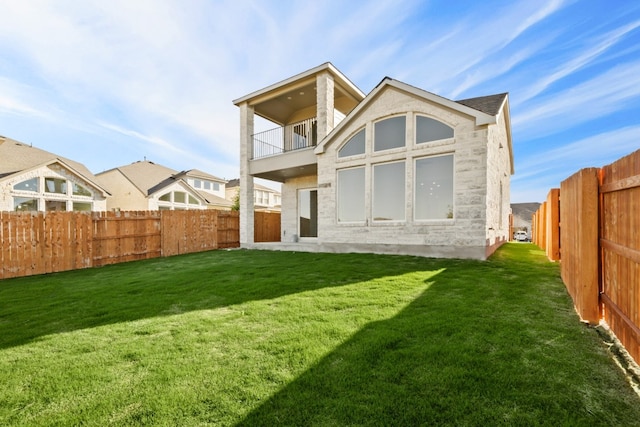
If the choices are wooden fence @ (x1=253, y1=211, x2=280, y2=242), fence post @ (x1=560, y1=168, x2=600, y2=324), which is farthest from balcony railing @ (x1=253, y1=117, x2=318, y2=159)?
fence post @ (x1=560, y1=168, x2=600, y2=324)

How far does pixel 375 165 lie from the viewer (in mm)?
10039

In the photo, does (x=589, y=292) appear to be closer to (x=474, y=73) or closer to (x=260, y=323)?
(x=260, y=323)

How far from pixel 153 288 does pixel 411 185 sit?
7824 millimetres

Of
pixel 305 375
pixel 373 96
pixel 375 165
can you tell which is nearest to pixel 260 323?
pixel 305 375

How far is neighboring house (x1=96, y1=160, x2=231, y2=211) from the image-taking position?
25.7 m

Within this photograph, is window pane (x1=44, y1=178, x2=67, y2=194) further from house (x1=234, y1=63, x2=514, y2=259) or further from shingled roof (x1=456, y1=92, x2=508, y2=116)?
shingled roof (x1=456, y1=92, x2=508, y2=116)

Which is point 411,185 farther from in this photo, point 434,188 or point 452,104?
point 452,104

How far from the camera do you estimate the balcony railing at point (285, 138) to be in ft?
46.3

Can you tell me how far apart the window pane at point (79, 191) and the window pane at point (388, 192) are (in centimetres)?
2484

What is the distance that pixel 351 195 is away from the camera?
10.6 metres

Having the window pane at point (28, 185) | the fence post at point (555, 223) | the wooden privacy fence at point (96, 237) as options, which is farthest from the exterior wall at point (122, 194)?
the fence post at point (555, 223)

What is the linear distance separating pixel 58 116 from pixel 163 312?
2594cm

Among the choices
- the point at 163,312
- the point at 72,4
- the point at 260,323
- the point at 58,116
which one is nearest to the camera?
the point at 260,323

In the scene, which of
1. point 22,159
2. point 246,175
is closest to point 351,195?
point 246,175
